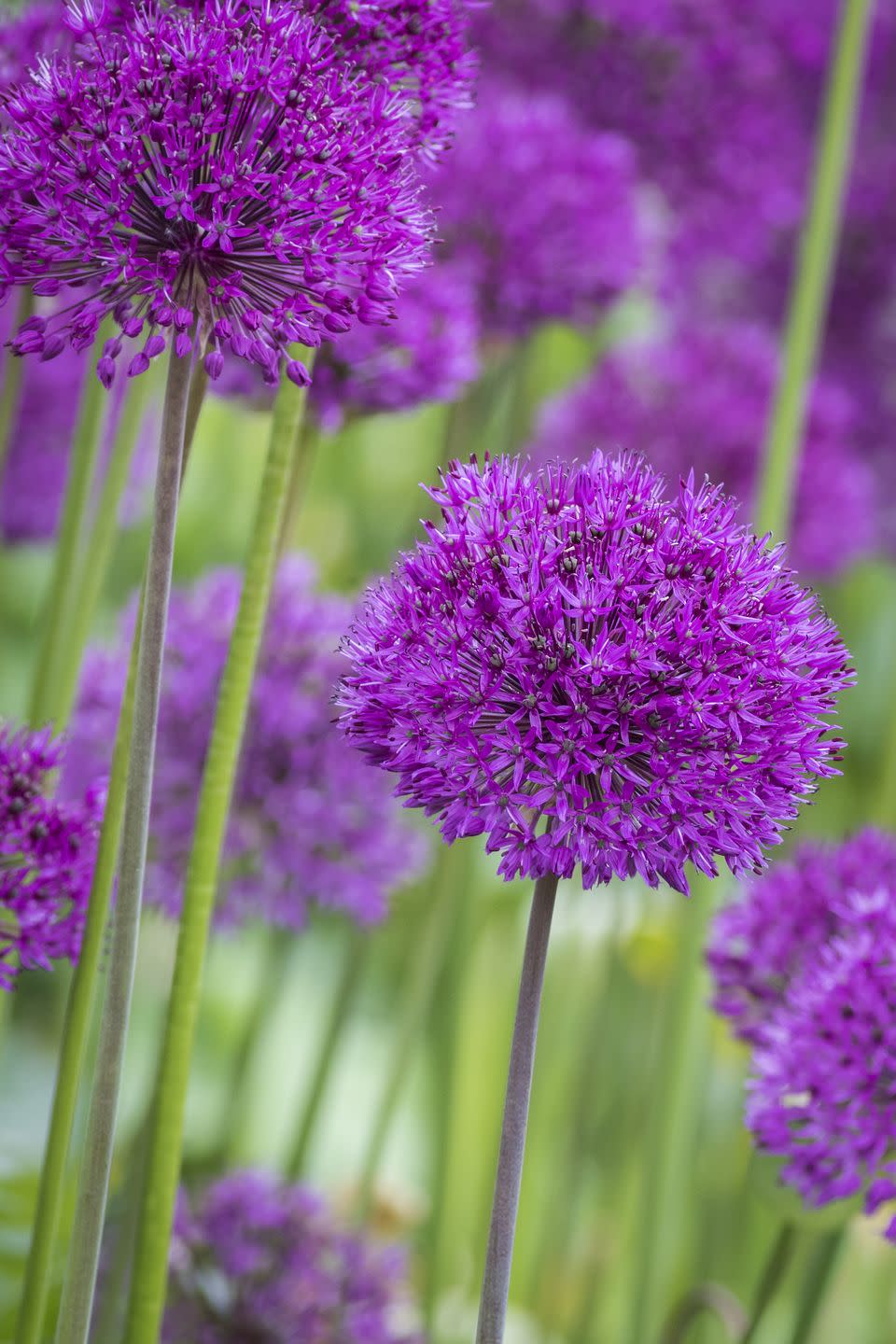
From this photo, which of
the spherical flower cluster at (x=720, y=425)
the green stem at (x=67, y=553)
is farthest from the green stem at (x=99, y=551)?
the spherical flower cluster at (x=720, y=425)

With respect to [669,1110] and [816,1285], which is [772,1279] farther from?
[669,1110]

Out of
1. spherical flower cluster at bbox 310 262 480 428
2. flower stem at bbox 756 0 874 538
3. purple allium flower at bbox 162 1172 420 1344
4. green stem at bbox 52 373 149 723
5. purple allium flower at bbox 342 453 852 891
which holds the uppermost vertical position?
flower stem at bbox 756 0 874 538

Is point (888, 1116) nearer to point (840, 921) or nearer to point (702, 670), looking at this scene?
point (840, 921)

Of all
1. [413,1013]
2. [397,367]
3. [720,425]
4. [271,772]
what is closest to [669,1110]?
[413,1013]

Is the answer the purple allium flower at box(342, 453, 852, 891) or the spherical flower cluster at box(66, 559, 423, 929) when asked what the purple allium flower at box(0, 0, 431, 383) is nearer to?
the purple allium flower at box(342, 453, 852, 891)

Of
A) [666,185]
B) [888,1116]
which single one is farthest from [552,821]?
[666,185]

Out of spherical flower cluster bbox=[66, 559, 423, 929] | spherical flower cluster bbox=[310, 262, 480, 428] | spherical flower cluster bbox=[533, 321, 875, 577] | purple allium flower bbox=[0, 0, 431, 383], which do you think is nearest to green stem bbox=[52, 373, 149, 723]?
spherical flower cluster bbox=[310, 262, 480, 428]
